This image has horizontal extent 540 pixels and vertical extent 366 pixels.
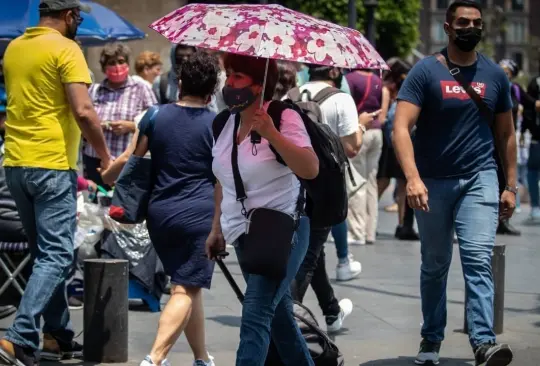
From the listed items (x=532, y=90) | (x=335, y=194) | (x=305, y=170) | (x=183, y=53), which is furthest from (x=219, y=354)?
(x=532, y=90)

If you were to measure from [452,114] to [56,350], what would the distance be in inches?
99.8

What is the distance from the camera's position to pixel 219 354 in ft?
23.6

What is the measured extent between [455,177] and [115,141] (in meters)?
4.21

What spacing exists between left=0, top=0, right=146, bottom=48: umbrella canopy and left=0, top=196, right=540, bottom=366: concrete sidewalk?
8.46 ft

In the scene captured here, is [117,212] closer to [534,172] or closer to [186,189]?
[186,189]

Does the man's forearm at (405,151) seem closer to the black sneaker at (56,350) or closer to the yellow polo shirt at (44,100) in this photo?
the yellow polo shirt at (44,100)

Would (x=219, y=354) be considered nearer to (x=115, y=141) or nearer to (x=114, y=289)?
(x=114, y=289)

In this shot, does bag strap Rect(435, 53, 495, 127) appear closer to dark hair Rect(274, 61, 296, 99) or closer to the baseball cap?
dark hair Rect(274, 61, 296, 99)

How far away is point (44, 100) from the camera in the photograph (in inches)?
257

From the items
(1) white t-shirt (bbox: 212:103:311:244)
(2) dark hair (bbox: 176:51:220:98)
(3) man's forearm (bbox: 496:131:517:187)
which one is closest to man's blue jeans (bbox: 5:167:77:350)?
(2) dark hair (bbox: 176:51:220:98)

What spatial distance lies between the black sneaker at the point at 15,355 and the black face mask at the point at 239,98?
6.54 feet

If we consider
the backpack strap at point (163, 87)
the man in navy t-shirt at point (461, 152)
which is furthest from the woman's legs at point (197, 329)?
the backpack strap at point (163, 87)

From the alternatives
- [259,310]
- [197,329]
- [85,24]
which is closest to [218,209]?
[259,310]

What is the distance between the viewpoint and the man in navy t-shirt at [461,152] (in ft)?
21.4
